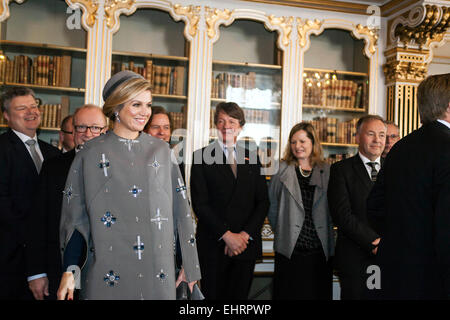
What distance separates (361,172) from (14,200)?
2.07m

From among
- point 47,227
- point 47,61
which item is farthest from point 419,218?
point 47,61

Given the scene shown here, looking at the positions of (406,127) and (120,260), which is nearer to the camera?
(120,260)

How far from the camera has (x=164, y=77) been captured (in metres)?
4.53

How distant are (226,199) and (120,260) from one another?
1.43 meters

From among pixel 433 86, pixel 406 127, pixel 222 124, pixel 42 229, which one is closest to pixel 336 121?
pixel 406 127

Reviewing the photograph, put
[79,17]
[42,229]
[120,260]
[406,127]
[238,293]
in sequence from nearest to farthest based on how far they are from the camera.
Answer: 1. [120,260]
2. [42,229]
3. [238,293]
4. [79,17]
5. [406,127]

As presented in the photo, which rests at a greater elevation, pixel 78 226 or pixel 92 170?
pixel 92 170

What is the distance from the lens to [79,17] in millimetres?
4273

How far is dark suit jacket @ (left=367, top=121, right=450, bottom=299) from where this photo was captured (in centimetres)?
160

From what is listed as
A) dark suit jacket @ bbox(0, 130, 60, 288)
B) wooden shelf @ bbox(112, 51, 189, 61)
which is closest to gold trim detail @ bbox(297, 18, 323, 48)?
wooden shelf @ bbox(112, 51, 189, 61)

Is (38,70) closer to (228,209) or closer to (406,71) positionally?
(228,209)

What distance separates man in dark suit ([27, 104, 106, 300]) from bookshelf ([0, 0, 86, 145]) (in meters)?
2.33
